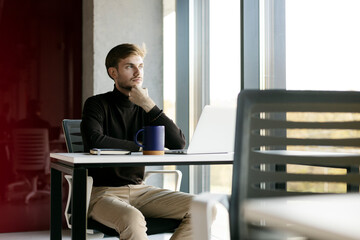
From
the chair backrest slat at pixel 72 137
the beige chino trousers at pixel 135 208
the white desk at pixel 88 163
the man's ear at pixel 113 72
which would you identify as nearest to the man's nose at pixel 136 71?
the man's ear at pixel 113 72

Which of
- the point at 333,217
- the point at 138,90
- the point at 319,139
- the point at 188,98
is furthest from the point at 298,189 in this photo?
the point at 188,98

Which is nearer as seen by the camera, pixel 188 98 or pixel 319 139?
pixel 319 139

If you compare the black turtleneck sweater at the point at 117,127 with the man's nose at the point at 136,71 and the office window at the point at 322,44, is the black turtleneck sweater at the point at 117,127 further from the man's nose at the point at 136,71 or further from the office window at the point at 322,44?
the office window at the point at 322,44

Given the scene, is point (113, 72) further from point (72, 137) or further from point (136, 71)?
point (72, 137)

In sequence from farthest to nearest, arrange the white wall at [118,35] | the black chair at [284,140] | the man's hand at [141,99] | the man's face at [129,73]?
the white wall at [118,35]
the man's face at [129,73]
the man's hand at [141,99]
the black chair at [284,140]

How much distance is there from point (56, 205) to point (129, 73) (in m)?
0.87

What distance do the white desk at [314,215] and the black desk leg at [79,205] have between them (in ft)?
3.35

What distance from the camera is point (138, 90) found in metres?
2.85

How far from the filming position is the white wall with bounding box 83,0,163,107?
4668 mm

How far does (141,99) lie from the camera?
111 inches

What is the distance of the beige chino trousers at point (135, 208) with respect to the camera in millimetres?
2193

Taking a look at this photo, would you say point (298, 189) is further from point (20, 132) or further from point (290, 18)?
point (20, 132)

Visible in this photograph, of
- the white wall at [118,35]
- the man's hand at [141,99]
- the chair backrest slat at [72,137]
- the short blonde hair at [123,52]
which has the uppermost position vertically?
the white wall at [118,35]

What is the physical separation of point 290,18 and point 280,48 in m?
0.21
